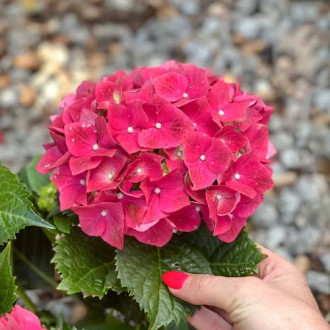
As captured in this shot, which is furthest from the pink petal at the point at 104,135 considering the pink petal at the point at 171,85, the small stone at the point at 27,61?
the small stone at the point at 27,61

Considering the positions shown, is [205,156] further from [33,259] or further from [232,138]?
[33,259]

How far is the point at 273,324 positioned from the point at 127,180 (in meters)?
0.32

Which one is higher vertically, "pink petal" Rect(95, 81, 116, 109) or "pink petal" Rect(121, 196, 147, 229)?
"pink petal" Rect(95, 81, 116, 109)

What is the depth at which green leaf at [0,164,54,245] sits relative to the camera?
966mm

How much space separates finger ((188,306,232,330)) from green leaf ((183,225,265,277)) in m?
0.11

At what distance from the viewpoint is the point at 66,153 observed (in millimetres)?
1021

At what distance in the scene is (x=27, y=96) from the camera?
96.8 inches

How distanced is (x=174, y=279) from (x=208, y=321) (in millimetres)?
166

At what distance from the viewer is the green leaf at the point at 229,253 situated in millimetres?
1085

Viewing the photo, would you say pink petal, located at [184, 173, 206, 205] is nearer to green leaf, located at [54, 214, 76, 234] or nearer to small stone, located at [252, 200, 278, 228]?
A: green leaf, located at [54, 214, 76, 234]

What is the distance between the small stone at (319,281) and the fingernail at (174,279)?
0.96m

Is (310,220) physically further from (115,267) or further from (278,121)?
(115,267)

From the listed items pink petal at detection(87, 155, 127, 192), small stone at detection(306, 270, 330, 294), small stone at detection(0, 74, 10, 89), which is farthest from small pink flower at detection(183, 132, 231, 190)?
small stone at detection(0, 74, 10, 89)

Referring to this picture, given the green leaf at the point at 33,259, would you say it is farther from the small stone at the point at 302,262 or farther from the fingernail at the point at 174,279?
the small stone at the point at 302,262
